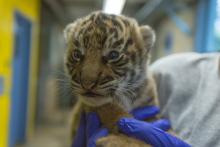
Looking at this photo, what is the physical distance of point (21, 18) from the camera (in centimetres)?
574

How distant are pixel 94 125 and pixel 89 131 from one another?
74 millimetres

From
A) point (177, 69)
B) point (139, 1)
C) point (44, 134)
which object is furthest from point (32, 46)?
point (177, 69)

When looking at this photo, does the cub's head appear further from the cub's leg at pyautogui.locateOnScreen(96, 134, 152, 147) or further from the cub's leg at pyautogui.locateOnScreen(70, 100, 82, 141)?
the cub's leg at pyautogui.locateOnScreen(70, 100, 82, 141)

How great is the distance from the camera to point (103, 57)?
1.17m

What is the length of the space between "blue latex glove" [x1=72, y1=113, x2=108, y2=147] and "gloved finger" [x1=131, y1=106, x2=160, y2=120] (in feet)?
0.55

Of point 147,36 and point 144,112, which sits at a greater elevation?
point 147,36

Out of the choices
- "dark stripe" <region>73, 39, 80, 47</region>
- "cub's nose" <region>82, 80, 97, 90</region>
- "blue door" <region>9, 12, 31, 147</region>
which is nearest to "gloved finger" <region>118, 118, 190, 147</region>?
"cub's nose" <region>82, 80, 97, 90</region>

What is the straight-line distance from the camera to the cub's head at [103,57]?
1149mm

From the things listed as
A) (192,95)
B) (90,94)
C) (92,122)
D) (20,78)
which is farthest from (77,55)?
(20,78)

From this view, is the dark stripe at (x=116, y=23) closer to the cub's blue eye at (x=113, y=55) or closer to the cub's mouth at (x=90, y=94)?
the cub's blue eye at (x=113, y=55)

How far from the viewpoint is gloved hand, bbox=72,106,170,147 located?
132 cm

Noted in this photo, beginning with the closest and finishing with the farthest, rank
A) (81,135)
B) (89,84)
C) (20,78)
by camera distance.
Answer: (89,84) < (81,135) < (20,78)

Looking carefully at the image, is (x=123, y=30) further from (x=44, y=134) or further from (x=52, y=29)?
(x=52, y=29)

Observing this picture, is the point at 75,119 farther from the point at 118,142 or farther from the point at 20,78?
the point at 20,78
